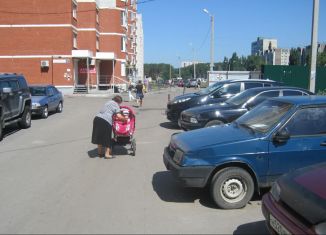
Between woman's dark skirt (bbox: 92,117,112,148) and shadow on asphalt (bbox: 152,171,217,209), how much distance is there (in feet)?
7.27

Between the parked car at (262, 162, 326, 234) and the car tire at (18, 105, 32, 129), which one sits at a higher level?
the parked car at (262, 162, 326, 234)

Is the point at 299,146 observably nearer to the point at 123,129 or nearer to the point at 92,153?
the point at 123,129

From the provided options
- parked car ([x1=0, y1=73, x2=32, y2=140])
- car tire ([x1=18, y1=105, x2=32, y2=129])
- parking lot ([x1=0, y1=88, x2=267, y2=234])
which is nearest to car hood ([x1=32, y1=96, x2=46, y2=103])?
parked car ([x1=0, y1=73, x2=32, y2=140])

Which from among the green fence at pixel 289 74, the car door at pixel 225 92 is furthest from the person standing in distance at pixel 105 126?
the green fence at pixel 289 74

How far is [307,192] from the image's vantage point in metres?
4.02

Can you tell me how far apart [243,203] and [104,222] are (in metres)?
2.08

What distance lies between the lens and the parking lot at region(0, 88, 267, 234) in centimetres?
548

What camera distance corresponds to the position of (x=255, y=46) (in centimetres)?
12962

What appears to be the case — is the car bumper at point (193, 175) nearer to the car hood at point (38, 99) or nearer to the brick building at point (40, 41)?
the car hood at point (38, 99)

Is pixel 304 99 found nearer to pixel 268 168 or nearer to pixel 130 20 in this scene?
pixel 268 168

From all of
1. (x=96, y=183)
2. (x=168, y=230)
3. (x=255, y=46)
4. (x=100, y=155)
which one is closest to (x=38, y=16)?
(x=100, y=155)

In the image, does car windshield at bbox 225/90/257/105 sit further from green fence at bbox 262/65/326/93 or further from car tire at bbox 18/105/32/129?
green fence at bbox 262/65/326/93

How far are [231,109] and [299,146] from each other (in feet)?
19.3

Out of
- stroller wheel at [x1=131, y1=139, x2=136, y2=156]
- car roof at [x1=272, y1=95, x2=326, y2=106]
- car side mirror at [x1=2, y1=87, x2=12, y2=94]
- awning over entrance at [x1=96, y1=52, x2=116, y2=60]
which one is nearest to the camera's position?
car roof at [x1=272, y1=95, x2=326, y2=106]
